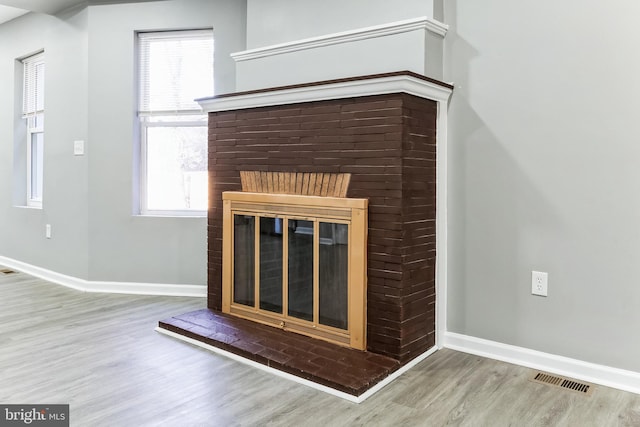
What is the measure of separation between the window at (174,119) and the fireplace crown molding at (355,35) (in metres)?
0.88

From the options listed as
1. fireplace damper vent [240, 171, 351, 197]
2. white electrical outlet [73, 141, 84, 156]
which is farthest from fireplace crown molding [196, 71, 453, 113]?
white electrical outlet [73, 141, 84, 156]

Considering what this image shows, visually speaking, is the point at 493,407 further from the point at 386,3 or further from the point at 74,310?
the point at 74,310

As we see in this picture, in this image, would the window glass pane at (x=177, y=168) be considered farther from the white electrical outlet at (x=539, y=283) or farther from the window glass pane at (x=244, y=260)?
the white electrical outlet at (x=539, y=283)

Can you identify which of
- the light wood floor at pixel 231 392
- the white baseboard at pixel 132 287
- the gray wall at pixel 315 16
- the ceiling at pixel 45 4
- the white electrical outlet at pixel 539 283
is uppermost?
the ceiling at pixel 45 4

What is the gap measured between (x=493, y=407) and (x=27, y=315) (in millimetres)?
3148

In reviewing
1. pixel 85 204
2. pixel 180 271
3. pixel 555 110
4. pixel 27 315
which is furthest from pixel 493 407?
pixel 85 204

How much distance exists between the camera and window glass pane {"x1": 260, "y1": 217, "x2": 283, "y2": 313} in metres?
3.08

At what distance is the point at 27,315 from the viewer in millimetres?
3529

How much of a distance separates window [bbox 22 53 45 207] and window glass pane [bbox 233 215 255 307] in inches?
113

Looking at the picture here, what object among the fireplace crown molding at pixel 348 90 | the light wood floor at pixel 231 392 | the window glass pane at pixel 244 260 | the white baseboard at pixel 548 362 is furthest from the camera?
the window glass pane at pixel 244 260

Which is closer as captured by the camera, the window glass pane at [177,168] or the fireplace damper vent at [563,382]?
the fireplace damper vent at [563,382]

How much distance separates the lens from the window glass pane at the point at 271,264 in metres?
3.08

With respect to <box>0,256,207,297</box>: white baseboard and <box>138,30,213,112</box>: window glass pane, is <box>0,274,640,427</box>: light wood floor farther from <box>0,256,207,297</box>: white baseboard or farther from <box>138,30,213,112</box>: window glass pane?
<box>138,30,213,112</box>: window glass pane

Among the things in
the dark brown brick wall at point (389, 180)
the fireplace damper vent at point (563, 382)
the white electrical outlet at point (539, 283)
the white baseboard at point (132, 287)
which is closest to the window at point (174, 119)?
the white baseboard at point (132, 287)
